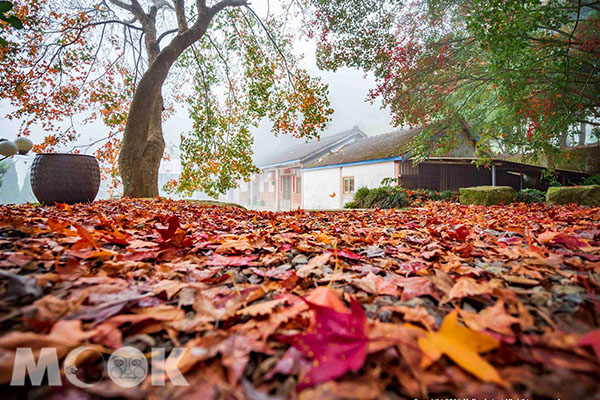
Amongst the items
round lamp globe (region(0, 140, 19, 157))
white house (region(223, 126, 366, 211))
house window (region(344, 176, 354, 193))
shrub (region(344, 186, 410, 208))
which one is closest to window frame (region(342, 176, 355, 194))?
house window (region(344, 176, 354, 193))

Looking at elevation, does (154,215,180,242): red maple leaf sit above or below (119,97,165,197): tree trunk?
below

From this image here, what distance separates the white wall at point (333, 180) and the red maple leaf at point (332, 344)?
31.9 feet

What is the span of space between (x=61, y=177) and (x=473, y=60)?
8.70m

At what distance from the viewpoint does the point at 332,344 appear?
0.46 meters

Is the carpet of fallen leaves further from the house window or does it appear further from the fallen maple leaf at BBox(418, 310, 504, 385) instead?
the house window

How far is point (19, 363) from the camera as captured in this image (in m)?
0.41

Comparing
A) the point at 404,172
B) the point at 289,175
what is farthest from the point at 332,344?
the point at 289,175

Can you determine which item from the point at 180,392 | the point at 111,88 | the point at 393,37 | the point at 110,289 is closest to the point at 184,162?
the point at 111,88

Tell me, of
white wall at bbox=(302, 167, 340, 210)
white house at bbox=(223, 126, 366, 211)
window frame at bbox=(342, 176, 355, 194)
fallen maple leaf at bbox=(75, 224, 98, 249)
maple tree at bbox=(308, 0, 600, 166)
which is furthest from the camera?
white house at bbox=(223, 126, 366, 211)

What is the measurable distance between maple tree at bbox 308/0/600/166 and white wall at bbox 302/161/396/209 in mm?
3226

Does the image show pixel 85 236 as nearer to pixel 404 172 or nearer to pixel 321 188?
pixel 404 172

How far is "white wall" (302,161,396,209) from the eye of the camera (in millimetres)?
10172

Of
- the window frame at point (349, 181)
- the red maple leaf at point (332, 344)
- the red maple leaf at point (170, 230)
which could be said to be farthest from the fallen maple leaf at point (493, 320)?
the window frame at point (349, 181)

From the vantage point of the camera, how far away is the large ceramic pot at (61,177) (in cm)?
332
